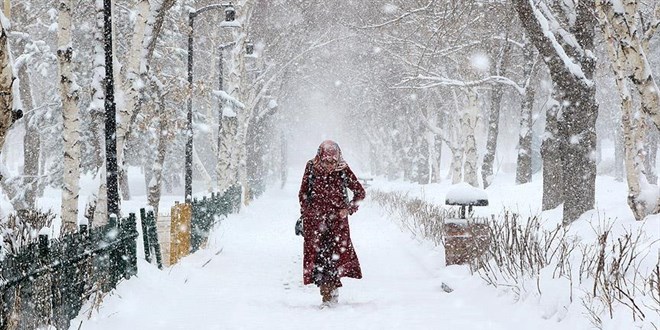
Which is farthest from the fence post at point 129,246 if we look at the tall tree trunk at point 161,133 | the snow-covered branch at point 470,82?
the snow-covered branch at point 470,82

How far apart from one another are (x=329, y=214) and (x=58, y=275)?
3053 millimetres

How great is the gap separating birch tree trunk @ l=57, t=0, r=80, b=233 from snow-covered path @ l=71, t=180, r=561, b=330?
7.47 feet

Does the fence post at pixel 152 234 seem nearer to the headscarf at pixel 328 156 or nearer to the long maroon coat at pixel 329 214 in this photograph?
the long maroon coat at pixel 329 214

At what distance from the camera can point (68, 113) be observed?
9945mm

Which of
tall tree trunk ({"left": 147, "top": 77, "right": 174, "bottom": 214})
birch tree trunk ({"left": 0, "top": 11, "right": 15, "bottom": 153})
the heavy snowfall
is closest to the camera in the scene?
birch tree trunk ({"left": 0, "top": 11, "right": 15, "bottom": 153})

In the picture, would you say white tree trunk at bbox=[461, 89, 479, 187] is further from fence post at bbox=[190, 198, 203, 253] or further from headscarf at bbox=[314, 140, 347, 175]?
headscarf at bbox=[314, 140, 347, 175]

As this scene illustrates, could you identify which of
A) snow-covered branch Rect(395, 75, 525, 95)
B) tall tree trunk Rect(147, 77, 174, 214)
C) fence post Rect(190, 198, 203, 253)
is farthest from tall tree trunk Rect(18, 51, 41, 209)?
snow-covered branch Rect(395, 75, 525, 95)

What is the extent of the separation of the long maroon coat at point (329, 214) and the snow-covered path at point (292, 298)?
1.53 feet

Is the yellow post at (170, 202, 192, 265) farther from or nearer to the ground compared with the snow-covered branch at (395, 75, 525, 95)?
nearer to the ground

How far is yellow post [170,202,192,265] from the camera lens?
977cm

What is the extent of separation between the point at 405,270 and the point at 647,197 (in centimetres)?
360

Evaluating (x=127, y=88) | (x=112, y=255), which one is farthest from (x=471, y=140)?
(x=112, y=255)

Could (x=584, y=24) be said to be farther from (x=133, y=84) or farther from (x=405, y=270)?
(x=133, y=84)

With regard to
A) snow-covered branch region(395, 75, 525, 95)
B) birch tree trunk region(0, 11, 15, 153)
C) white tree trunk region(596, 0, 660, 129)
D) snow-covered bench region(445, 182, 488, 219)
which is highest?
snow-covered branch region(395, 75, 525, 95)
